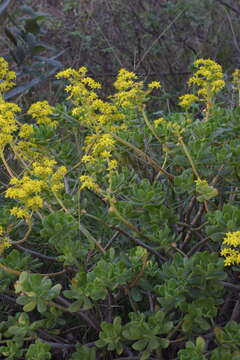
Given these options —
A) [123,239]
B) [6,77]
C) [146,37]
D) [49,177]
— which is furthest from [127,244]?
[146,37]

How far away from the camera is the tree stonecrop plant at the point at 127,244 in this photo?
1887mm

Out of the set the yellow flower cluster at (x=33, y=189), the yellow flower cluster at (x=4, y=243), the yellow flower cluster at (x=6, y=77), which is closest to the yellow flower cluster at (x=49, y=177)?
the yellow flower cluster at (x=33, y=189)

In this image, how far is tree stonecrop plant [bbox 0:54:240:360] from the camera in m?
1.89

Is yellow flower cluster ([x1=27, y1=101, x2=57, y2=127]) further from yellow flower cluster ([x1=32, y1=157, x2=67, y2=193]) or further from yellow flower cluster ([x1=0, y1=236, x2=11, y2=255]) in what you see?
yellow flower cluster ([x1=0, y1=236, x2=11, y2=255])

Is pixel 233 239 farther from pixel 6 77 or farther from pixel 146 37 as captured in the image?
pixel 146 37

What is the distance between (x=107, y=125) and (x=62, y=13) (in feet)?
14.3

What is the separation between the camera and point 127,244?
239 centimetres

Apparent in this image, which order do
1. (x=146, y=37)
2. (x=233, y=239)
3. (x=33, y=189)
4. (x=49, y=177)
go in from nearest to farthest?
(x=233, y=239), (x=33, y=189), (x=49, y=177), (x=146, y=37)

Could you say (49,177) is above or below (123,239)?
above

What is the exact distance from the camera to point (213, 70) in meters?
2.46

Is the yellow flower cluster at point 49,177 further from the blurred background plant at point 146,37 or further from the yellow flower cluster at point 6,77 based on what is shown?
the blurred background plant at point 146,37

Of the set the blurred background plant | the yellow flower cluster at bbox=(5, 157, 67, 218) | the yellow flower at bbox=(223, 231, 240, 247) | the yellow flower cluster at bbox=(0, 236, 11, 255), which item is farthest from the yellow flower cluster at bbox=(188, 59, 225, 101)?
the blurred background plant

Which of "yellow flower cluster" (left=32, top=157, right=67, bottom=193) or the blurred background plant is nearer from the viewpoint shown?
"yellow flower cluster" (left=32, top=157, right=67, bottom=193)

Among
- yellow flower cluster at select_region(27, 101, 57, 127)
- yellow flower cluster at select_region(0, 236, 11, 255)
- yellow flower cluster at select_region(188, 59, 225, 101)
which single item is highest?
yellow flower cluster at select_region(27, 101, 57, 127)
